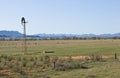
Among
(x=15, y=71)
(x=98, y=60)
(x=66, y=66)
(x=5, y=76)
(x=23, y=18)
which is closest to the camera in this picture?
(x=5, y=76)

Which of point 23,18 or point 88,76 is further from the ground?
point 23,18

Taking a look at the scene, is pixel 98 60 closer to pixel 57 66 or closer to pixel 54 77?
pixel 57 66

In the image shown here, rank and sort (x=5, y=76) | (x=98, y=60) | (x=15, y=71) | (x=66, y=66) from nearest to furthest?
(x=5, y=76) → (x=15, y=71) → (x=66, y=66) → (x=98, y=60)

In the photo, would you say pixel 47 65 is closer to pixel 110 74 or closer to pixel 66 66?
pixel 66 66

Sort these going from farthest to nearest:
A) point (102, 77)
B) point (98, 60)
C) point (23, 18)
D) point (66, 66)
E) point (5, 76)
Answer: point (23, 18) < point (98, 60) < point (66, 66) < point (5, 76) < point (102, 77)

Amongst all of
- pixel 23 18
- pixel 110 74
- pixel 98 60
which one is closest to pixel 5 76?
pixel 110 74

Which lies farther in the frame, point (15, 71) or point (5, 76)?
point (15, 71)

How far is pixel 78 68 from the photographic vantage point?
96.6 feet

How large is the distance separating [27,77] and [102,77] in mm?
5117

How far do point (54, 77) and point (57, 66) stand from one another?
596 cm

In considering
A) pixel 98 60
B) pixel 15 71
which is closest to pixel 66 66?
pixel 15 71

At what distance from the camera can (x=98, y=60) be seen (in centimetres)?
3719

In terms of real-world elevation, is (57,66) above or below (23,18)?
below

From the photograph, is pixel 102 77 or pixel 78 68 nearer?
pixel 102 77
